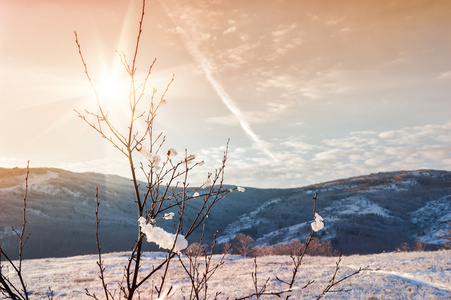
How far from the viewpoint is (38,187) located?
97.5 meters

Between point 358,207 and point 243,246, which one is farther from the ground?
point 358,207

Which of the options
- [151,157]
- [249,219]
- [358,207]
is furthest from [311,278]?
[358,207]

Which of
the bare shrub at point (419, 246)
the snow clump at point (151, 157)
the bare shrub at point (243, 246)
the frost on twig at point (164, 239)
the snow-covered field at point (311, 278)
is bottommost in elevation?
the bare shrub at point (419, 246)

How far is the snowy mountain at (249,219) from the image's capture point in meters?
70.1

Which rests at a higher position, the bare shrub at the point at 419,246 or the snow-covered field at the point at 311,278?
the snow-covered field at the point at 311,278

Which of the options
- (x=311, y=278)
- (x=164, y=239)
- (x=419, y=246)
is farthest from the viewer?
(x=419, y=246)

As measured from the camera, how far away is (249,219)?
117812 millimetres

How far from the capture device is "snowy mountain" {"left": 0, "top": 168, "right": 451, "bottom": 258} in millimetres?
70125

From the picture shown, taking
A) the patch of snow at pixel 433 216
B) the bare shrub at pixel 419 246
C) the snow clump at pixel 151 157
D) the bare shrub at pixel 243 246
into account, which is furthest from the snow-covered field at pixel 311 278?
the patch of snow at pixel 433 216

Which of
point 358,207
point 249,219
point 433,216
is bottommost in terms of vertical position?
point 433,216

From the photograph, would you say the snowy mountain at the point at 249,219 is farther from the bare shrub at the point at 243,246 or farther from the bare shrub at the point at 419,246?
the bare shrub at the point at 243,246

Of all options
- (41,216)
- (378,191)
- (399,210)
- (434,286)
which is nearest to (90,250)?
(41,216)

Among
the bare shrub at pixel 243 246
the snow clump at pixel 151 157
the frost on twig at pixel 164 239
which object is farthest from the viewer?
the bare shrub at pixel 243 246

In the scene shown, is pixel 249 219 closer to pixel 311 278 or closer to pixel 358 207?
pixel 358 207
